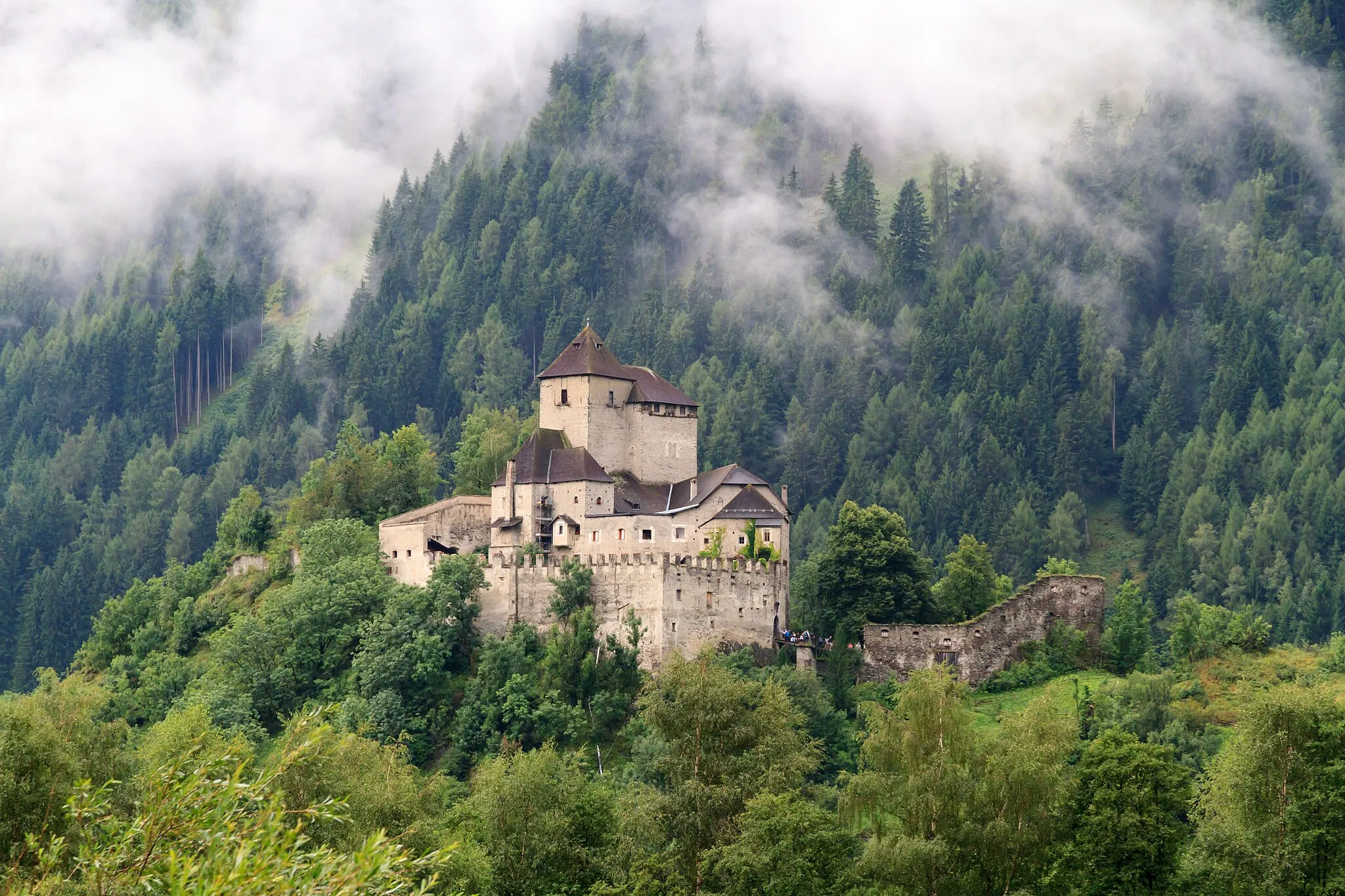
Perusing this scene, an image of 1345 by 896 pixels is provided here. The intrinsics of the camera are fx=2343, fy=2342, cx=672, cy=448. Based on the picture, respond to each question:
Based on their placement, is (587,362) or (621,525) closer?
(621,525)

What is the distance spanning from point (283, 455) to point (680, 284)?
29.6 meters

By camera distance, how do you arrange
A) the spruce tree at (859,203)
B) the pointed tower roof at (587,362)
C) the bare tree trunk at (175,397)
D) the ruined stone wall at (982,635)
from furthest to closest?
the bare tree trunk at (175,397) < the spruce tree at (859,203) < the pointed tower roof at (587,362) < the ruined stone wall at (982,635)

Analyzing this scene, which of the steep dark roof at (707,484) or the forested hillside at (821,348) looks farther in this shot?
the forested hillside at (821,348)

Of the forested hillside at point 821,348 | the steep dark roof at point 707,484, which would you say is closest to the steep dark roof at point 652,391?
the steep dark roof at point 707,484

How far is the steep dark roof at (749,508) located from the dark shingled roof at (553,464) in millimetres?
4452

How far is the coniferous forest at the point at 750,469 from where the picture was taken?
55.8 m

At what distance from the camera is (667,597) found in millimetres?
77000

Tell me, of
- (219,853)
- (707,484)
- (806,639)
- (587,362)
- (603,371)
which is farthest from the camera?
(587,362)

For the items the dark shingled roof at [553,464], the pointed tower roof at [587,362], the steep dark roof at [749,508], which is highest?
the pointed tower roof at [587,362]

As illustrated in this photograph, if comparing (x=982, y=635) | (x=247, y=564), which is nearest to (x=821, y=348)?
(x=247, y=564)

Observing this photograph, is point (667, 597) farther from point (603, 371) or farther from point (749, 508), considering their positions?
point (603, 371)

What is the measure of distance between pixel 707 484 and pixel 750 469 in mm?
51664

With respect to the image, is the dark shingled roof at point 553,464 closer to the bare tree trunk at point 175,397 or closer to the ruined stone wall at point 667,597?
the ruined stone wall at point 667,597

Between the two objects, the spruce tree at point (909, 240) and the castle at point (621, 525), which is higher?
the spruce tree at point (909, 240)
